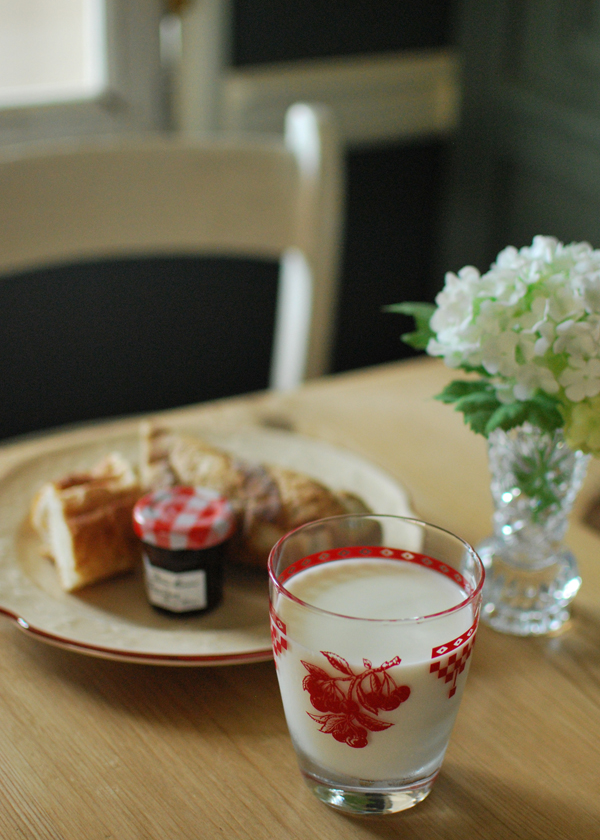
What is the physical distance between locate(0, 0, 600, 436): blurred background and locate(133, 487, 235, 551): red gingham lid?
4.44 feet

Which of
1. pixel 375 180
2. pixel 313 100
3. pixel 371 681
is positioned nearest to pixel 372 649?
pixel 371 681

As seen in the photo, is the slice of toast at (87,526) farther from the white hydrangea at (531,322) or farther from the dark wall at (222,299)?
the dark wall at (222,299)

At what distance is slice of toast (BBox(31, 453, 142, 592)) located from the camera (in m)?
0.72

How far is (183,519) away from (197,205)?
754 millimetres

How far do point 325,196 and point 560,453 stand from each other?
789 mm

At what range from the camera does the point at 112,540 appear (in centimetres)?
73

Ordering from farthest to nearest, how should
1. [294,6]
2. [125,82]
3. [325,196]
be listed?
[294,6] → [125,82] → [325,196]

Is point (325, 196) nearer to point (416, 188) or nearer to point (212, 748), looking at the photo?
point (212, 748)

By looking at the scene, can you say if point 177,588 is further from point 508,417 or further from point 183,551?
point 508,417

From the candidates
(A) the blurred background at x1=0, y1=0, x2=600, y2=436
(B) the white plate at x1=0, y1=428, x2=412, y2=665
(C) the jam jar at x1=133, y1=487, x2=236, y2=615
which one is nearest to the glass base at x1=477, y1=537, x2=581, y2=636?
(B) the white plate at x1=0, y1=428, x2=412, y2=665

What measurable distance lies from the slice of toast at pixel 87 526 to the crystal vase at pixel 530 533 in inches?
12.1

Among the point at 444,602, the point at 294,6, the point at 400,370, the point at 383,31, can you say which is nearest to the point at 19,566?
the point at 444,602

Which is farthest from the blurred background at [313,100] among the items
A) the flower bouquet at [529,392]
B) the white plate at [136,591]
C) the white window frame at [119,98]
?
the flower bouquet at [529,392]

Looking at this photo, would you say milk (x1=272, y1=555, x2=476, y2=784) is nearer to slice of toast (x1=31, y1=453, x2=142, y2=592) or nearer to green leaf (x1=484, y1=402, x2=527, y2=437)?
green leaf (x1=484, y1=402, x2=527, y2=437)
